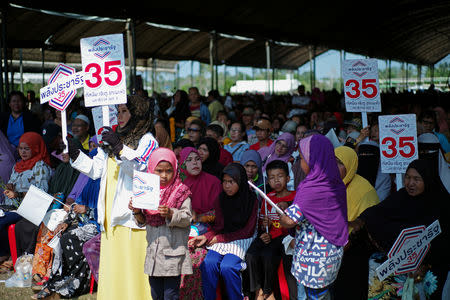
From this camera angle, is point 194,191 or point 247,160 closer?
point 194,191

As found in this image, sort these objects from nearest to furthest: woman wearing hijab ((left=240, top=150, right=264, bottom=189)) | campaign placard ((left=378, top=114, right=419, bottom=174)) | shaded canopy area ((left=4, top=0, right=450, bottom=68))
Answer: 1. campaign placard ((left=378, top=114, right=419, bottom=174))
2. woman wearing hijab ((left=240, top=150, right=264, bottom=189))
3. shaded canopy area ((left=4, top=0, right=450, bottom=68))

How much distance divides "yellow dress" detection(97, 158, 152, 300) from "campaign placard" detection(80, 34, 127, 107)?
544 millimetres

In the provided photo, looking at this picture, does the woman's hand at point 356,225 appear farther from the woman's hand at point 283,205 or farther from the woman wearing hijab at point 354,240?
the woman's hand at point 283,205

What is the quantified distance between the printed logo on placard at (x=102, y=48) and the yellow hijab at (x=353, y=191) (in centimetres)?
214

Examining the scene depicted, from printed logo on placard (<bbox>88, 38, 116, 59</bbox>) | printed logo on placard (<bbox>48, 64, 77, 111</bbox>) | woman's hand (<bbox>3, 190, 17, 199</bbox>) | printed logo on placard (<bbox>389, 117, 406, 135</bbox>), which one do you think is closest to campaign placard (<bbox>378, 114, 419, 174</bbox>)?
printed logo on placard (<bbox>389, 117, 406, 135</bbox>)

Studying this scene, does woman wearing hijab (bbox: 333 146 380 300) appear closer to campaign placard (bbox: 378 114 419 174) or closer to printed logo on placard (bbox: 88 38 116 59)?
campaign placard (bbox: 378 114 419 174)

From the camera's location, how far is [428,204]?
14.6 feet

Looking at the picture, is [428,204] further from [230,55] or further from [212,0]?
[230,55]

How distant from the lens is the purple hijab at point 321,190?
379cm

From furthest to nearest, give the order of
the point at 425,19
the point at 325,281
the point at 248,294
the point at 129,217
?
the point at 425,19 < the point at 248,294 < the point at 129,217 < the point at 325,281

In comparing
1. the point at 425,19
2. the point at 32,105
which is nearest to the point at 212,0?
the point at 32,105

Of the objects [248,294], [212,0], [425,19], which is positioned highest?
[425,19]

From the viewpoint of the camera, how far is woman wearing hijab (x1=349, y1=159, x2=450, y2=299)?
4.43 meters

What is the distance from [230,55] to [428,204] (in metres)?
22.3
